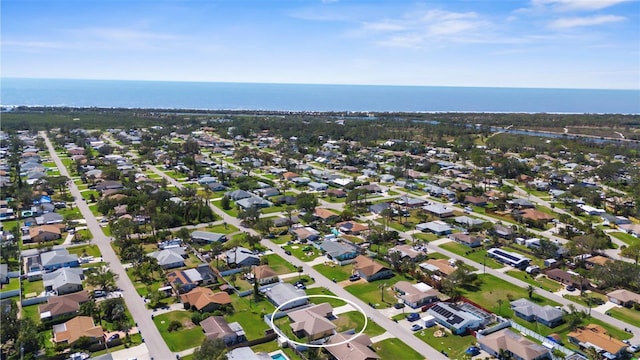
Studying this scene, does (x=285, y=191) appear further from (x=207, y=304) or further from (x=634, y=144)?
(x=634, y=144)

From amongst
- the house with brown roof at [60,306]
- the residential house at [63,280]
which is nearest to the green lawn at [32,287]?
the residential house at [63,280]

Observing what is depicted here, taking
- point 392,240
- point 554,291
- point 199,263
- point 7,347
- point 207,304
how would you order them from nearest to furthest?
point 7,347, point 207,304, point 554,291, point 199,263, point 392,240

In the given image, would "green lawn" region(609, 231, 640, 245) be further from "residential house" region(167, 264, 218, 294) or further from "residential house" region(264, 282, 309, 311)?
"residential house" region(167, 264, 218, 294)

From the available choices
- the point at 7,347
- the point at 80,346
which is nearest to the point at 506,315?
the point at 80,346

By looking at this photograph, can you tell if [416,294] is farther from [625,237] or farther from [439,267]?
[625,237]

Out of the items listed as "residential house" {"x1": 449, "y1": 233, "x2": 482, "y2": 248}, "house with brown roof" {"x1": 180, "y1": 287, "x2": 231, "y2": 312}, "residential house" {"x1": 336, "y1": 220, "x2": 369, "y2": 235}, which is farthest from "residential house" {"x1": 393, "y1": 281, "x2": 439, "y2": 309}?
"residential house" {"x1": 336, "y1": 220, "x2": 369, "y2": 235}

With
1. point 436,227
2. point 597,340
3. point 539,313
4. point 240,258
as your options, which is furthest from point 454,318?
point 436,227

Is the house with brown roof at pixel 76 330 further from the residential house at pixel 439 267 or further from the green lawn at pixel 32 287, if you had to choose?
the residential house at pixel 439 267
